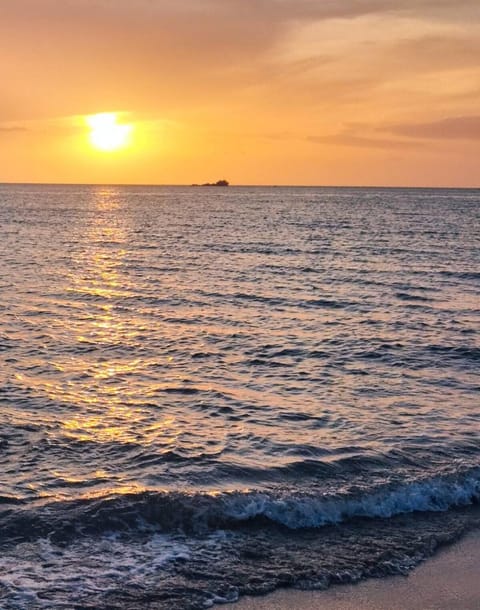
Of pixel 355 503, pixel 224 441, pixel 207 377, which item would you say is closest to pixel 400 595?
pixel 355 503

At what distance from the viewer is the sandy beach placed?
10.1 meters

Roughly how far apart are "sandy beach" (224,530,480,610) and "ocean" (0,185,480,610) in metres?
0.29

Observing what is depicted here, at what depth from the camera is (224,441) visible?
16.6 meters

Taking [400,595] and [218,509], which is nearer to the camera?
[400,595]

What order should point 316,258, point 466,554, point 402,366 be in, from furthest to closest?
point 316,258
point 402,366
point 466,554

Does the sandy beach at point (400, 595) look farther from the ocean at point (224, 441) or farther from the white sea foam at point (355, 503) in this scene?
the white sea foam at point (355, 503)

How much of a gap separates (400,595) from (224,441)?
270 inches

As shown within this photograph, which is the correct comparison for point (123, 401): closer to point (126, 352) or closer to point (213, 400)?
point (213, 400)

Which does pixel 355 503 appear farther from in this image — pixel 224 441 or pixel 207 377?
pixel 207 377

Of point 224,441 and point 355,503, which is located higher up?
point 224,441

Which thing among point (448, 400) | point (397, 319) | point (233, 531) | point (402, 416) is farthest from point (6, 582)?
point (397, 319)

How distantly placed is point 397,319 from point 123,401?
16.4 metres

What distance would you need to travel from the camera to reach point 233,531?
12.5 metres

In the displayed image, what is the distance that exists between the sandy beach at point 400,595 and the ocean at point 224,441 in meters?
0.29
